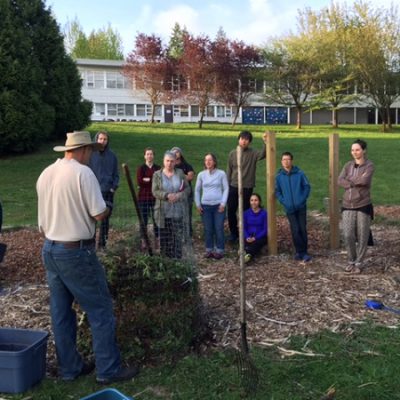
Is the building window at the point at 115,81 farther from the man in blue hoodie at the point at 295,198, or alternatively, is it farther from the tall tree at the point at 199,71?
the man in blue hoodie at the point at 295,198

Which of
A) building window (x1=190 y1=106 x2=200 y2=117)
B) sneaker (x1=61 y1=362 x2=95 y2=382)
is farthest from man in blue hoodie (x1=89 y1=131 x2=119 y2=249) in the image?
building window (x1=190 y1=106 x2=200 y2=117)

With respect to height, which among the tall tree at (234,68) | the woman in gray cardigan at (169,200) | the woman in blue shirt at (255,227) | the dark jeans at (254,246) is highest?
the tall tree at (234,68)

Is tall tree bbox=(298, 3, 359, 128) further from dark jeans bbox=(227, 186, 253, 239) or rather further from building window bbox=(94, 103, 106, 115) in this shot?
dark jeans bbox=(227, 186, 253, 239)

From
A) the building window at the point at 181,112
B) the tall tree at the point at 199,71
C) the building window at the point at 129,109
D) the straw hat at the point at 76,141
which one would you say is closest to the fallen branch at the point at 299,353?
the straw hat at the point at 76,141

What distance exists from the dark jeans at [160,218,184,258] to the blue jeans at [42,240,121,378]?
7.37ft

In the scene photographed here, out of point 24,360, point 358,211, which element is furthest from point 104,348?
point 358,211

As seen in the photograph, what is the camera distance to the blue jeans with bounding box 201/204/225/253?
7.79 m

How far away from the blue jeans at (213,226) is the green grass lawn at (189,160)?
2.03 m

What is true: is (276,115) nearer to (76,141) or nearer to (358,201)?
(358,201)

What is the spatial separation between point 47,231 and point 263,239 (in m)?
4.45

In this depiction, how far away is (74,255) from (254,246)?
4244 millimetres

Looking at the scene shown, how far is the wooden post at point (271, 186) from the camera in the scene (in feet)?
25.5

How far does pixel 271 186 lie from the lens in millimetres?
7824

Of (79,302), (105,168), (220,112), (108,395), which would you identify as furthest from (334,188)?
(220,112)
